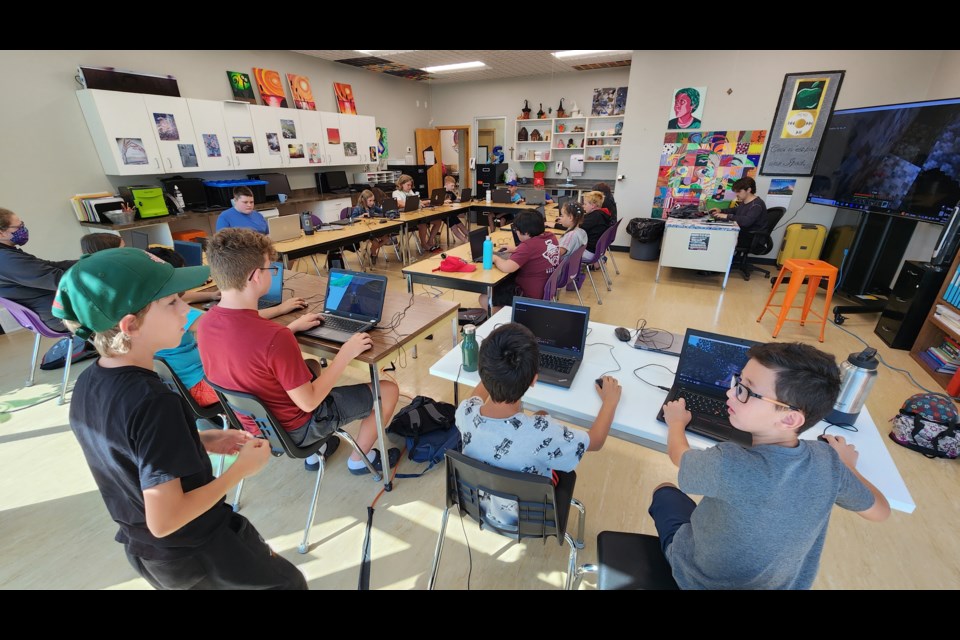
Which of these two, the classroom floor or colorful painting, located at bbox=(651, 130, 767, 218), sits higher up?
colorful painting, located at bbox=(651, 130, 767, 218)

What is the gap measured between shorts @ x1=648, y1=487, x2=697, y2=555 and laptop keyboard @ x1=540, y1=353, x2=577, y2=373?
1.90 feet

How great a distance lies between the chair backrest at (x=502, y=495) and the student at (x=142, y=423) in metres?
0.62

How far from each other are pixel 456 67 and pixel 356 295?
22.5 ft

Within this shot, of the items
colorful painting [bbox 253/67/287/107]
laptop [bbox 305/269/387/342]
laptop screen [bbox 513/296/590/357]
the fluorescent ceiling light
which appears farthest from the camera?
the fluorescent ceiling light

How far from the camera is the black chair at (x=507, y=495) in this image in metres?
1.08

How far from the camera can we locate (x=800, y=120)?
5.17 metres

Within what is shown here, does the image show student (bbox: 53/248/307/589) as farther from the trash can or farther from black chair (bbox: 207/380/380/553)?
the trash can

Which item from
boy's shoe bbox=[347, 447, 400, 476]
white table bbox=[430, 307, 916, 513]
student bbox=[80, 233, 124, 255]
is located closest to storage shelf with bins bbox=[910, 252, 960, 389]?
white table bbox=[430, 307, 916, 513]

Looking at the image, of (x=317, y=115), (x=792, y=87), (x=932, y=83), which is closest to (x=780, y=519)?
(x=792, y=87)

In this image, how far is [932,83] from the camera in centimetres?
→ 461

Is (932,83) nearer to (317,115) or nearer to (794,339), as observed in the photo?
(794,339)

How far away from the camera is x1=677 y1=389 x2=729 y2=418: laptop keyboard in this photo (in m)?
1.37

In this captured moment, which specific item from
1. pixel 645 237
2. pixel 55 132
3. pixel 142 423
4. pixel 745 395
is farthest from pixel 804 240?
pixel 55 132

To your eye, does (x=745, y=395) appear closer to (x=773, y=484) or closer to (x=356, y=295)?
(x=773, y=484)
